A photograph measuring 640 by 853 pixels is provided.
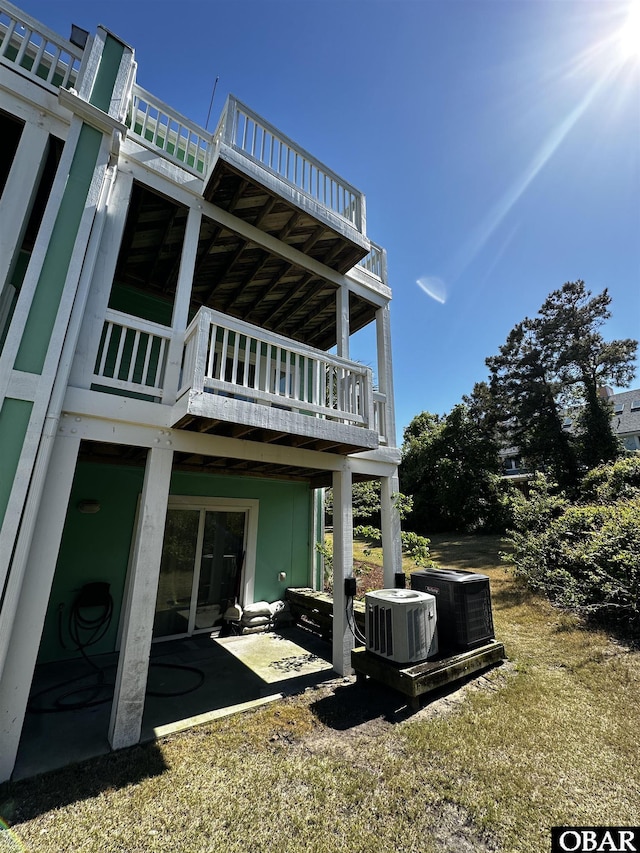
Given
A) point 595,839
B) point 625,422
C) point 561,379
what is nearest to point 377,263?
point 595,839

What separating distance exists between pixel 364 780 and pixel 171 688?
8.79ft

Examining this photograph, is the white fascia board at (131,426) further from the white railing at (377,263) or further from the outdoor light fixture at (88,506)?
the white railing at (377,263)

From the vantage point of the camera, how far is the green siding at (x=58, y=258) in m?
3.19

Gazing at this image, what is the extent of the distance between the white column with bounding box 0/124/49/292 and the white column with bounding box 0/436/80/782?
1.87 m

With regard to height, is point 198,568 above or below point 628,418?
below

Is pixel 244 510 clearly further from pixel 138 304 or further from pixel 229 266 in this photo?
pixel 229 266

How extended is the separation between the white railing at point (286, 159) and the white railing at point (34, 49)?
1.74 m

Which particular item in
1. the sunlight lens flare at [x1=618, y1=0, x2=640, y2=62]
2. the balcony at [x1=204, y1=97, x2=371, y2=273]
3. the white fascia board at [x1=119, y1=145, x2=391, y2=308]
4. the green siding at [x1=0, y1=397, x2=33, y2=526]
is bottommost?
the green siding at [x1=0, y1=397, x2=33, y2=526]

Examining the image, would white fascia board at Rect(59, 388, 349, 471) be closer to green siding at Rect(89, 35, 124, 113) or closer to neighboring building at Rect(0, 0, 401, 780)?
neighboring building at Rect(0, 0, 401, 780)

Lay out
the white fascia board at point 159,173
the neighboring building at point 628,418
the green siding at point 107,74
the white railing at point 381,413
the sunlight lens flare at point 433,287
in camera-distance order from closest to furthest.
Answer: the green siding at point 107,74 < the white fascia board at point 159,173 < the white railing at point 381,413 < the sunlight lens flare at point 433,287 < the neighboring building at point 628,418

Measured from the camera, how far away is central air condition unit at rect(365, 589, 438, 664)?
13.4 ft

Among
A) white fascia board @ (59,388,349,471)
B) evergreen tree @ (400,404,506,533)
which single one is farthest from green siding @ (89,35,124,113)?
evergreen tree @ (400,404,506,533)

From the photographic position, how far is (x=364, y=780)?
2744 millimetres

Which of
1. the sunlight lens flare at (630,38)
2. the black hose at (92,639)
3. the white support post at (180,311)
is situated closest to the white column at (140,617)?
the white support post at (180,311)
